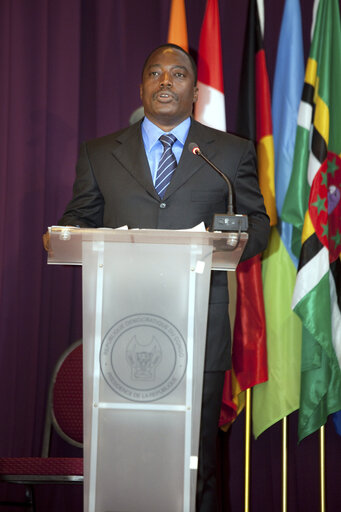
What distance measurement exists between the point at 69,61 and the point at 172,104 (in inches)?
58.1

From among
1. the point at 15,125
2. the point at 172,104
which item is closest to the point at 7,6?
the point at 15,125

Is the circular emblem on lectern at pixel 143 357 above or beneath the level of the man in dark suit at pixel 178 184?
beneath

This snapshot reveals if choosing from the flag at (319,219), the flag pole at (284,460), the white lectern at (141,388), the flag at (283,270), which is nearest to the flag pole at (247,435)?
the flag at (283,270)

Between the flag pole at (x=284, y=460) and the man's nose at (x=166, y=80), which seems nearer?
the man's nose at (x=166, y=80)

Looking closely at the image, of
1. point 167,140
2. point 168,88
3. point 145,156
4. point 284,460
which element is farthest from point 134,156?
point 284,460

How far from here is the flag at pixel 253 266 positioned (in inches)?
146

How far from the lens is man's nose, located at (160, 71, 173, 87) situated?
294 cm

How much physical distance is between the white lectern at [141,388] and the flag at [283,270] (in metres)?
1.79

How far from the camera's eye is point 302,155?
12.4ft

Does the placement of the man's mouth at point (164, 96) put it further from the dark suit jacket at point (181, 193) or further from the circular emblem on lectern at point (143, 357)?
the circular emblem on lectern at point (143, 357)

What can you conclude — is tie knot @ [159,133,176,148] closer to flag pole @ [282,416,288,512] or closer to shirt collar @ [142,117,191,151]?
shirt collar @ [142,117,191,151]

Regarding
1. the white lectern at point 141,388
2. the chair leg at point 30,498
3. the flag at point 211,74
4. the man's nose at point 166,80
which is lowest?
the chair leg at point 30,498

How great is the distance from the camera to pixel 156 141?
9.35 ft

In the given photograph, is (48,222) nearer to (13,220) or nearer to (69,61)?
(13,220)
